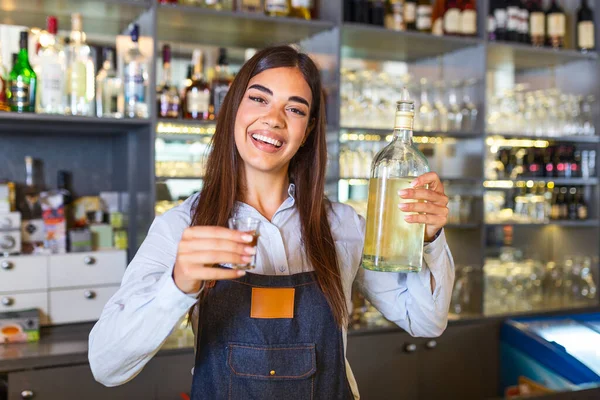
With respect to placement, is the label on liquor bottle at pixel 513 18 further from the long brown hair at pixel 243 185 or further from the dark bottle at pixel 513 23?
the long brown hair at pixel 243 185

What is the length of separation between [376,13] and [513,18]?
762 mm

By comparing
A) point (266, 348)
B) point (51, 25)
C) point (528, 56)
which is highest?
point (528, 56)

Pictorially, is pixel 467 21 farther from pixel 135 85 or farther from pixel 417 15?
pixel 135 85

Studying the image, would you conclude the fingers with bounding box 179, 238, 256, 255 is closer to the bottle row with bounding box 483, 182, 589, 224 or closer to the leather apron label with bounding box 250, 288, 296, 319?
the leather apron label with bounding box 250, 288, 296, 319

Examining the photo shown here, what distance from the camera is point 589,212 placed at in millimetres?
3439

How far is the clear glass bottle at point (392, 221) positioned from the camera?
125cm

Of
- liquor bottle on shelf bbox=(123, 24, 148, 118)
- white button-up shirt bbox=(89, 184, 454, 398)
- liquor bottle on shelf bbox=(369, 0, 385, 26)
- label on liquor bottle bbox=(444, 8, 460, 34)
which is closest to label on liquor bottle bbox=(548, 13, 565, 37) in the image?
label on liquor bottle bbox=(444, 8, 460, 34)

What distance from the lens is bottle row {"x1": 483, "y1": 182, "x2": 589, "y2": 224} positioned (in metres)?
3.35

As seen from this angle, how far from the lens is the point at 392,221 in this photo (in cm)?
125

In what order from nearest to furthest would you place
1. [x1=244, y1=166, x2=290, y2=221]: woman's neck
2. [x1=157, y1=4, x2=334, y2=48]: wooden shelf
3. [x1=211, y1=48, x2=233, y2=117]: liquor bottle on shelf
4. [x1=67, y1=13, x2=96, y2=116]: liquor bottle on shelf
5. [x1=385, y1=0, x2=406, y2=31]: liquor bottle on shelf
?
[x1=244, y1=166, x2=290, y2=221]: woman's neck
[x1=67, y1=13, x2=96, y2=116]: liquor bottle on shelf
[x1=157, y1=4, x2=334, y2=48]: wooden shelf
[x1=211, y1=48, x2=233, y2=117]: liquor bottle on shelf
[x1=385, y1=0, x2=406, y2=31]: liquor bottle on shelf

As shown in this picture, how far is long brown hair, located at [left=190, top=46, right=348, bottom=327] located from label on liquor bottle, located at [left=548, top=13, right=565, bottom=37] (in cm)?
225

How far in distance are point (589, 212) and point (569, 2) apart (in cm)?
115

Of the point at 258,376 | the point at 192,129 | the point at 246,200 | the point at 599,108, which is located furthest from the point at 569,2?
the point at 258,376

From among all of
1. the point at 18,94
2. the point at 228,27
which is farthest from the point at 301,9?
the point at 18,94
